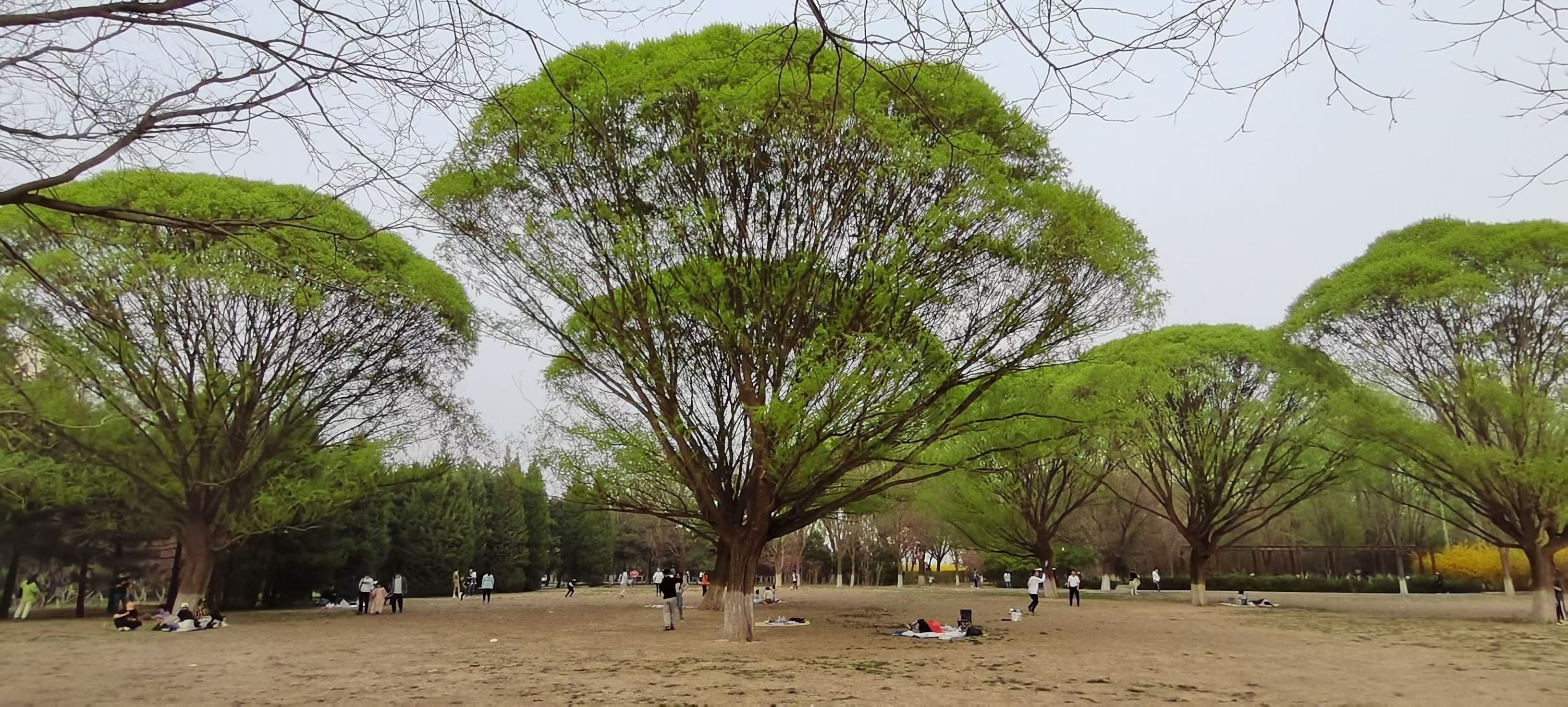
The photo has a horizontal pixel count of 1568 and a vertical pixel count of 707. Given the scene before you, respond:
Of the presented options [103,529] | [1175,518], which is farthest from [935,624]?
[103,529]

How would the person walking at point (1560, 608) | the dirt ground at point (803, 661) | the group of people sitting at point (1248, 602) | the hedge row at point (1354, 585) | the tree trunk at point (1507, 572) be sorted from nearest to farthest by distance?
the dirt ground at point (803, 661)
the person walking at point (1560, 608)
the group of people sitting at point (1248, 602)
the tree trunk at point (1507, 572)
the hedge row at point (1354, 585)

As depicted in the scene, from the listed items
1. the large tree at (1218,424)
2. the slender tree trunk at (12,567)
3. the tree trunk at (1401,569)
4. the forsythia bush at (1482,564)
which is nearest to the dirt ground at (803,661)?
the slender tree trunk at (12,567)

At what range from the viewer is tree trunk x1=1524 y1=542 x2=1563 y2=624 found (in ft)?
66.7

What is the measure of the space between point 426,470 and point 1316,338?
1023 inches

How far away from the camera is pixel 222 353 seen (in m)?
20.5

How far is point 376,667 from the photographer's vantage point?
494 inches

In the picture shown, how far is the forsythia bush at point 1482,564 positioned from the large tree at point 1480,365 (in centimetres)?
2140

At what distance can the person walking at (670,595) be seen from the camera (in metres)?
18.7

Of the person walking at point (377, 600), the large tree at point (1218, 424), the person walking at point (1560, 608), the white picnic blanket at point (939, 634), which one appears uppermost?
the large tree at point (1218, 424)

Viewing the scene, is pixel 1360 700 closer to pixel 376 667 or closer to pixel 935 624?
pixel 935 624

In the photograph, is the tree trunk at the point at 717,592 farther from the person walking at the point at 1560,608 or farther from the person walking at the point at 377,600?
the person walking at the point at 1560,608

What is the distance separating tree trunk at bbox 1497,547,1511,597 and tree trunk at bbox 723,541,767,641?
35192 millimetres

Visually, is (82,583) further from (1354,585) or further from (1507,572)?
(1507,572)

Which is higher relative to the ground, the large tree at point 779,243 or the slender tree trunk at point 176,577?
the large tree at point 779,243
